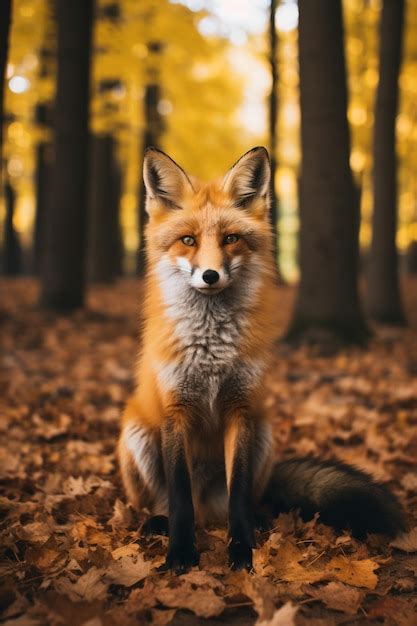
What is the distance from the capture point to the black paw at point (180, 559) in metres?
2.67

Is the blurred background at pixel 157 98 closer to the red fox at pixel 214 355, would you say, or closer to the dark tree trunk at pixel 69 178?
the dark tree trunk at pixel 69 178

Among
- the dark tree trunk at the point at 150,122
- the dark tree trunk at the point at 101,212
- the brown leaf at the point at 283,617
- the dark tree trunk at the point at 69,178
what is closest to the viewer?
the brown leaf at the point at 283,617

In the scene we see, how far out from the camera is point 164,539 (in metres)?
3.07

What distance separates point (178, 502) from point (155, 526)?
45 cm

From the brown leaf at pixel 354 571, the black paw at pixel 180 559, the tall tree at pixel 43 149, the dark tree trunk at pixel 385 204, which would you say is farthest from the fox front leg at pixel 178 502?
the tall tree at pixel 43 149

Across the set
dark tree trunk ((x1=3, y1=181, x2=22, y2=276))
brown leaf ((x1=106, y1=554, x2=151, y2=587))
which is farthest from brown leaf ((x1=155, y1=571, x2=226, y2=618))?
dark tree trunk ((x1=3, y1=181, x2=22, y2=276))

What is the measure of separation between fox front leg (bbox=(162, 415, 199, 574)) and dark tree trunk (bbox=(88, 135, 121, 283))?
42.1 feet

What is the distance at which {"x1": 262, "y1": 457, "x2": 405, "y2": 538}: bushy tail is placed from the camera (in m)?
2.95

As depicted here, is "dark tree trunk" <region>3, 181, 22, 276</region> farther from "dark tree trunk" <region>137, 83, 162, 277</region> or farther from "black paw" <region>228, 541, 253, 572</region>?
"black paw" <region>228, 541, 253, 572</region>

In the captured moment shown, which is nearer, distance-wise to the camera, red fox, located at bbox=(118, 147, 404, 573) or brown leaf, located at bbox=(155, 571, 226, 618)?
brown leaf, located at bbox=(155, 571, 226, 618)

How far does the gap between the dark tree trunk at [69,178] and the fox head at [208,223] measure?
22.2 feet

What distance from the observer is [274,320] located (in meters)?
3.27

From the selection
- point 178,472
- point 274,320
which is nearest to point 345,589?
point 178,472

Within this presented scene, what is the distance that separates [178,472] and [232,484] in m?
0.29
